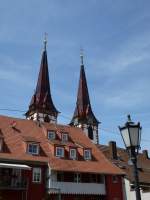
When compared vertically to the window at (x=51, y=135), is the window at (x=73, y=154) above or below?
below

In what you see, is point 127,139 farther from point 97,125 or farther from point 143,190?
point 97,125

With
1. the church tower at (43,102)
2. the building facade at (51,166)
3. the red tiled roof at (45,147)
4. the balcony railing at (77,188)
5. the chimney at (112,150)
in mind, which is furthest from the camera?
the church tower at (43,102)

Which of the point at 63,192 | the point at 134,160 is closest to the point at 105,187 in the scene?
the point at 63,192

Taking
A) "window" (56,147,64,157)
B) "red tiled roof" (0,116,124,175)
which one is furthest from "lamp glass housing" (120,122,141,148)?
"window" (56,147,64,157)

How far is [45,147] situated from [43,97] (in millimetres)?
35226

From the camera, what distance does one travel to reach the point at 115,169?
40719 millimetres

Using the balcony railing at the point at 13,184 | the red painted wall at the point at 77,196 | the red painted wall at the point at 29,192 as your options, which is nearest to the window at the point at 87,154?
the red painted wall at the point at 77,196

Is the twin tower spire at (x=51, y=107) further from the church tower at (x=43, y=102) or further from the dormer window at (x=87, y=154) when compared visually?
the dormer window at (x=87, y=154)

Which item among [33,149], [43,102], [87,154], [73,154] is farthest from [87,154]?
[43,102]

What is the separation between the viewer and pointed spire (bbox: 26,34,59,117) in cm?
7269

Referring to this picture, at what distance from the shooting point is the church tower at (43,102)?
72.3 meters

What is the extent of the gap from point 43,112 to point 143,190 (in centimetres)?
3388

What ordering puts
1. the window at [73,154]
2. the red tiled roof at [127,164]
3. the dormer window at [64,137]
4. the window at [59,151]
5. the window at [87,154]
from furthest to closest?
1. the red tiled roof at [127,164]
2. the dormer window at [64,137]
3. the window at [87,154]
4. the window at [73,154]
5. the window at [59,151]

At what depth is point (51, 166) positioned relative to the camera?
35969 mm
